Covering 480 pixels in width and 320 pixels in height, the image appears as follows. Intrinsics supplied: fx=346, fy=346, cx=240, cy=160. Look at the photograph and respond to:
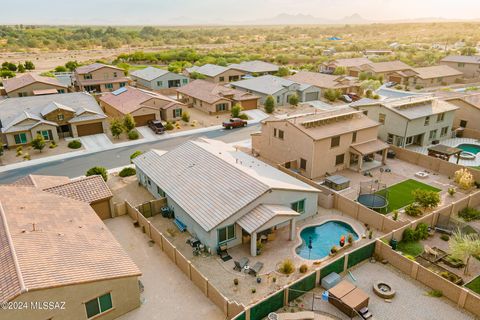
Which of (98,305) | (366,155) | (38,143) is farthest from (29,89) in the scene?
(366,155)

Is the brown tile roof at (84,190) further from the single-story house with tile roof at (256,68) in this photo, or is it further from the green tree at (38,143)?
the single-story house with tile roof at (256,68)

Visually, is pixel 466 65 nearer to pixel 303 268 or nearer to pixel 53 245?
pixel 303 268

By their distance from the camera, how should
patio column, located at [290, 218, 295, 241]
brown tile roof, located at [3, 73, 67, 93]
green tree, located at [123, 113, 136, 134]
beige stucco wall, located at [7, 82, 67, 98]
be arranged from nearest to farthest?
1. patio column, located at [290, 218, 295, 241]
2. green tree, located at [123, 113, 136, 134]
3. beige stucco wall, located at [7, 82, 67, 98]
4. brown tile roof, located at [3, 73, 67, 93]

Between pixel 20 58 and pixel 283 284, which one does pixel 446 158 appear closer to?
pixel 283 284

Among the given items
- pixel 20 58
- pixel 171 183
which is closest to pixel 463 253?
pixel 171 183

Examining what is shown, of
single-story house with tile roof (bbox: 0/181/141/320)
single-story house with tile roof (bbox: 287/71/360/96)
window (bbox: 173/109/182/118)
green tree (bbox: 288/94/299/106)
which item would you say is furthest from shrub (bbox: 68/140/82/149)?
single-story house with tile roof (bbox: 287/71/360/96)

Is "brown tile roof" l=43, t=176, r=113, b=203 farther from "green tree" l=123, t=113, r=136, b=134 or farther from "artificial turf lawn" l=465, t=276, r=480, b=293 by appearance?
"artificial turf lawn" l=465, t=276, r=480, b=293

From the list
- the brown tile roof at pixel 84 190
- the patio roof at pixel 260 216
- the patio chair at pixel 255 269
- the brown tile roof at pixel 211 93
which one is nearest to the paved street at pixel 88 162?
the brown tile roof at pixel 84 190
